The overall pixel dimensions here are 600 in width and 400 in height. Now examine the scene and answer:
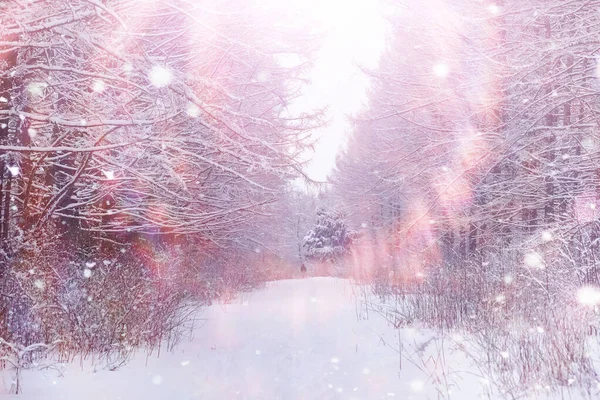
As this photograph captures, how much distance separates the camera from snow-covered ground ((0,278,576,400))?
3.75m

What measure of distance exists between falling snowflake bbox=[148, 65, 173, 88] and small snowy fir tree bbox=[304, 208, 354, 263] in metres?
31.2

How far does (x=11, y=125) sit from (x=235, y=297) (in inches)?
263

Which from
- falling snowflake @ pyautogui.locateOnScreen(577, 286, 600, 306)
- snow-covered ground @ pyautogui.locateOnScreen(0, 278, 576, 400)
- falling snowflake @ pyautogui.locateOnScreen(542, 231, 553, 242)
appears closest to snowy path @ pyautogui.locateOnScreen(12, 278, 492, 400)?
snow-covered ground @ pyautogui.locateOnScreen(0, 278, 576, 400)

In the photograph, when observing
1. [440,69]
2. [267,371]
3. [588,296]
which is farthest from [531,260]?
[267,371]

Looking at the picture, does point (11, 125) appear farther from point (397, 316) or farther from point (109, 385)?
point (397, 316)

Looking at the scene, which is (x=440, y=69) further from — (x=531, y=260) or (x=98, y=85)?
(x=98, y=85)

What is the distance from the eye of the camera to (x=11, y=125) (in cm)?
591

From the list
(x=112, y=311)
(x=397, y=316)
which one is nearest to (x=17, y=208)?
(x=112, y=311)

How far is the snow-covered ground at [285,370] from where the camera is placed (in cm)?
375

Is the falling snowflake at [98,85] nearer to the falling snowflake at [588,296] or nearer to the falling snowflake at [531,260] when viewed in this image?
the falling snowflake at [588,296]

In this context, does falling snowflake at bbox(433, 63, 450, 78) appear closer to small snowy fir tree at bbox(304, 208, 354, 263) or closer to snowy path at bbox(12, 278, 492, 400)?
snowy path at bbox(12, 278, 492, 400)

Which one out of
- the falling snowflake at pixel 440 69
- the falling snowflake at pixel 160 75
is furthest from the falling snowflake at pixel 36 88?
the falling snowflake at pixel 440 69

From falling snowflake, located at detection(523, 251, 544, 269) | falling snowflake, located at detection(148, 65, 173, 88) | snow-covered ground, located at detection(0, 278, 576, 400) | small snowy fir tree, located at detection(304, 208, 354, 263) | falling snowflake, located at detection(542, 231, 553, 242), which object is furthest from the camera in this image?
small snowy fir tree, located at detection(304, 208, 354, 263)

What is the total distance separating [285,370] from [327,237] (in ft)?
106
